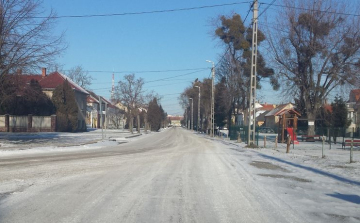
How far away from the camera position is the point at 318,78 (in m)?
38.8

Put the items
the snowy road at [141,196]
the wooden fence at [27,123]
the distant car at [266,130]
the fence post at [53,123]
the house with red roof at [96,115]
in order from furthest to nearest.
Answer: the house with red roof at [96,115] → the distant car at [266,130] → the fence post at [53,123] → the wooden fence at [27,123] → the snowy road at [141,196]

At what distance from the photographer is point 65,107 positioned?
181 ft

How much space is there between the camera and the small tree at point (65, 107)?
5444cm

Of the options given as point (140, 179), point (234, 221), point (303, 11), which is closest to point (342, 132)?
point (303, 11)

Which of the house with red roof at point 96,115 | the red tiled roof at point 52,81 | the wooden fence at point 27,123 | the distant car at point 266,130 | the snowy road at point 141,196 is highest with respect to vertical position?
the red tiled roof at point 52,81

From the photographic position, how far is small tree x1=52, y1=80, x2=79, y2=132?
5444 cm

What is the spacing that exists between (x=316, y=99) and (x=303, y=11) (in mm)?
8766

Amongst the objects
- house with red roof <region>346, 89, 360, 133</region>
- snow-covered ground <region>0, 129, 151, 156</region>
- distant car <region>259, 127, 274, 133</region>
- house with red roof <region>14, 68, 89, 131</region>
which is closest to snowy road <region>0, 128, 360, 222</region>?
snow-covered ground <region>0, 129, 151, 156</region>

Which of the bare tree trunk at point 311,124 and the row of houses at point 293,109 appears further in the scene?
the row of houses at point 293,109

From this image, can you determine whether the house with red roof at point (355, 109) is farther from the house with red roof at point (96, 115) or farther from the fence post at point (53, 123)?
the house with red roof at point (96, 115)

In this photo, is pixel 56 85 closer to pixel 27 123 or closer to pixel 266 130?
pixel 27 123

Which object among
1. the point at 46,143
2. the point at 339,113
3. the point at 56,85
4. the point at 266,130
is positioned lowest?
the point at 46,143

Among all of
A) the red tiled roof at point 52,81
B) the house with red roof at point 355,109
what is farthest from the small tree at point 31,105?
the house with red roof at point 355,109

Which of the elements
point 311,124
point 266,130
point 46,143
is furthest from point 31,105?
point 266,130
